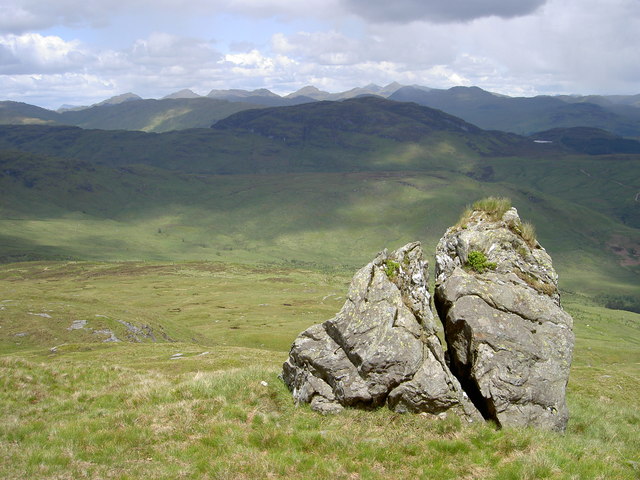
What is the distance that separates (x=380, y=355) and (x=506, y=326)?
652 cm

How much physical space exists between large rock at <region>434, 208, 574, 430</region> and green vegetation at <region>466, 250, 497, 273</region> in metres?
0.06

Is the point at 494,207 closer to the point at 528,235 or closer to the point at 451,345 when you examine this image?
the point at 528,235

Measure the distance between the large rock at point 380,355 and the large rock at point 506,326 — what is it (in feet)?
4.03

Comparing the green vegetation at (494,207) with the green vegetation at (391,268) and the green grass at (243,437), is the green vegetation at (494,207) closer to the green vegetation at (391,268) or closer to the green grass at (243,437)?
the green vegetation at (391,268)

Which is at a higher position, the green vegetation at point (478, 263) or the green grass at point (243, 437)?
the green vegetation at point (478, 263)

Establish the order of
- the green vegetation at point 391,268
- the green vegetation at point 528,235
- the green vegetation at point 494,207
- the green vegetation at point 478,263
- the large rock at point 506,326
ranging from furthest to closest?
1. the green vegetation at point 494,207
2. the green vegetation at point 528,235
3. the green vegetation at point 478,263
4. the green vegetation at point 391,268
5. the large rock at point 506,326

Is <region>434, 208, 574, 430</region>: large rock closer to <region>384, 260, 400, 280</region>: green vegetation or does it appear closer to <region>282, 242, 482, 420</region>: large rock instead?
<region>282, 242, 482, 420</region>: large rock

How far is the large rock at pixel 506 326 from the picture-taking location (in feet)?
68.0

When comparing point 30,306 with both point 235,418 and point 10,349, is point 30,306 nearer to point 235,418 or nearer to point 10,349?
point 10,349

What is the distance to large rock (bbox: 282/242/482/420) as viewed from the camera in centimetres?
2077

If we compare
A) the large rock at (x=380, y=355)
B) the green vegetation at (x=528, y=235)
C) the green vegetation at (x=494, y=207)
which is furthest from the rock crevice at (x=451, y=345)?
the green vegetation at (x=494, y=207)

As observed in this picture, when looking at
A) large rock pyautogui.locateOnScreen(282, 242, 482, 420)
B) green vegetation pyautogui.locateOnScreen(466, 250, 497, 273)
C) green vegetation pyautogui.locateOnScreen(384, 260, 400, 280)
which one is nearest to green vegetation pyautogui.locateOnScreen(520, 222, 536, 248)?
green vegetation pyautogui.locateOnScreen(466, 250, 497, 273)

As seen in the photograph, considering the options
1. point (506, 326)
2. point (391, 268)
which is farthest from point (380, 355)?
point (506, 326)

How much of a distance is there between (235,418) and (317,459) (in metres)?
A: 5.04
